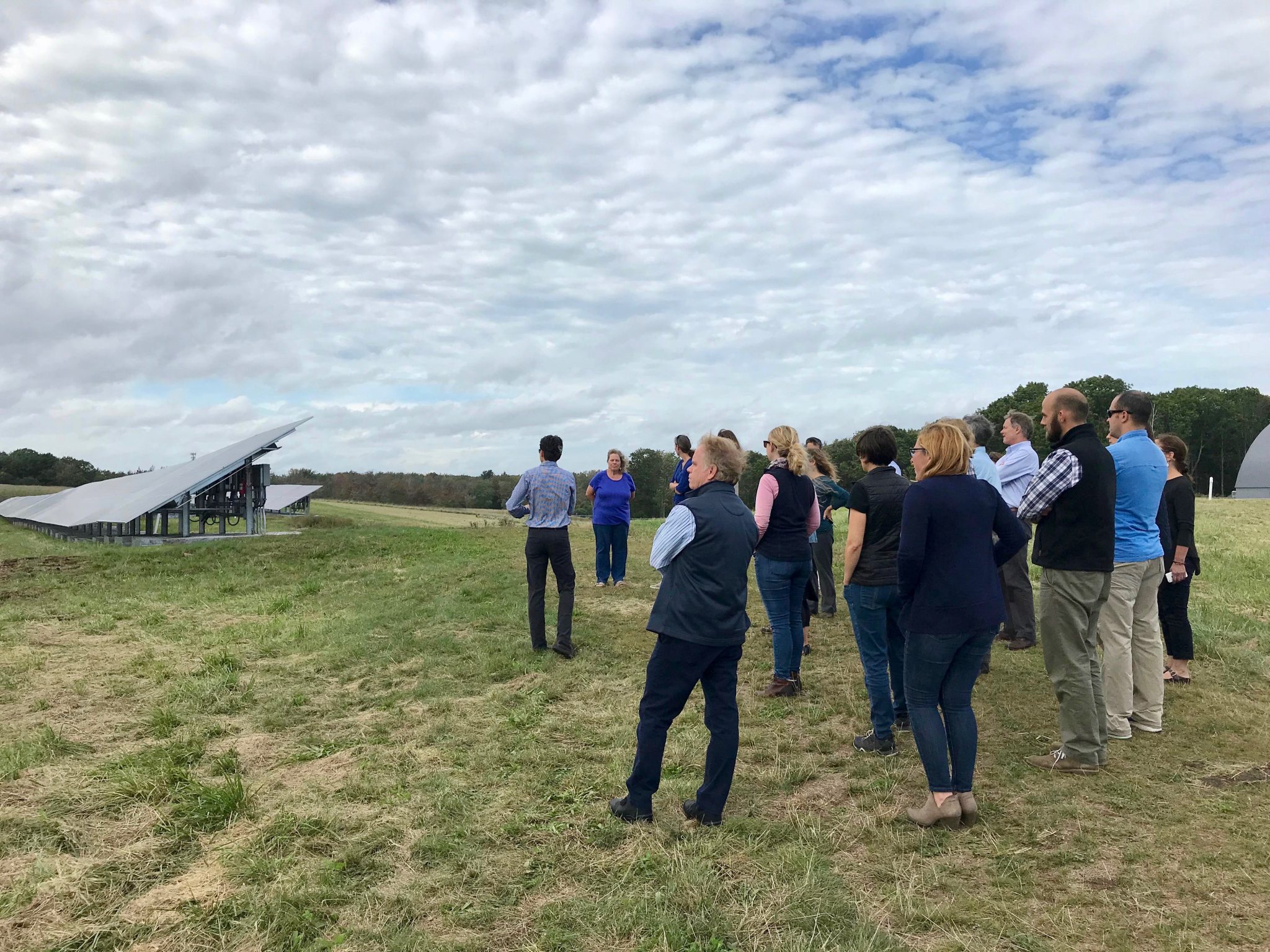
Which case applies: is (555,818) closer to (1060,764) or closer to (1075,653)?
(1060,764)

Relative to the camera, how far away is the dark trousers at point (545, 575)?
331 inches

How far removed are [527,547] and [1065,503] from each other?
5.19m

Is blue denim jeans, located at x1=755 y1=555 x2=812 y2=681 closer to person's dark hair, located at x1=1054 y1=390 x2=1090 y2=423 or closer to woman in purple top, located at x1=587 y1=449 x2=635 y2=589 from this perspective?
person's dark hair, located at x1=1054 y1=390 x2=1090 y2=423

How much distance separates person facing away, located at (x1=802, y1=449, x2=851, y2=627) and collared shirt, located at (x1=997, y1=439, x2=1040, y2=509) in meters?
1.37

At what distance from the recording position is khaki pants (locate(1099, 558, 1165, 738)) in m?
5.70

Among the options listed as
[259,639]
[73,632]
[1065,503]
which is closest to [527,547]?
[259,639]

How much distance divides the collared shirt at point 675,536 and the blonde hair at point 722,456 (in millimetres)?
337

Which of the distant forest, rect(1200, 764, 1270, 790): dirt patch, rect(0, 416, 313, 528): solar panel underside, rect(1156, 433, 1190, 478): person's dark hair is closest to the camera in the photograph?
rect(1200, 764, 1270, 790): dirt patch

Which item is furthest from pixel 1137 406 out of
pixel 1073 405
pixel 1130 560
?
pixel 1130 560

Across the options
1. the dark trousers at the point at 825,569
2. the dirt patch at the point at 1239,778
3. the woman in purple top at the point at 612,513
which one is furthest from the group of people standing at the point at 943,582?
the woman in purple top at the point at 612,513

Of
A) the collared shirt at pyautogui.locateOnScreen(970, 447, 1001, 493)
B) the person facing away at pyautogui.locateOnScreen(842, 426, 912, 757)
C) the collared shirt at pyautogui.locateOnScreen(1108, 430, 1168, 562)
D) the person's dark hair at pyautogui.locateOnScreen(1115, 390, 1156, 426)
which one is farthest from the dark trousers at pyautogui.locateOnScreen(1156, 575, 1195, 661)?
the person facing away at pyautogui.locateOnScreen(842, 426, 912, 757)

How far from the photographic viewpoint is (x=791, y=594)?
6691 mm

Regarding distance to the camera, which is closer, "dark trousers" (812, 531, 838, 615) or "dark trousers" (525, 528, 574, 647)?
"dark trousers" (525, 528, 574, 647)

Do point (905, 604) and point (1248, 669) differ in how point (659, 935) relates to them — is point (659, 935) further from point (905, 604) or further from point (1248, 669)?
point (1248, 669)
